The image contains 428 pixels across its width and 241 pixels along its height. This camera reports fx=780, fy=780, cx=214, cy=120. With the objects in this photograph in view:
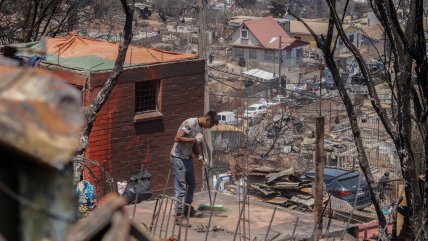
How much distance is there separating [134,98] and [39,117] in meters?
13.0

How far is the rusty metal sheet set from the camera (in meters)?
1.87

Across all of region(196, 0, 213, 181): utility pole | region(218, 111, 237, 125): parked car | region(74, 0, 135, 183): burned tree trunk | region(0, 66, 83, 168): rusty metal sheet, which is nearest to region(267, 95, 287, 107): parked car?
region(218, 111, 237, 125): parked car

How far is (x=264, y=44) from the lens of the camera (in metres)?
58.6

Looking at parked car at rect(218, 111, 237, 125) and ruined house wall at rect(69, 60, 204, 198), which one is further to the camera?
parked car at rect(218, 111, 237, 125)

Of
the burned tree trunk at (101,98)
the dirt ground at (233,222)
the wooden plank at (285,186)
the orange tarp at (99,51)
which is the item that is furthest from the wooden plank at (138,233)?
the orange tarp at (99,51)

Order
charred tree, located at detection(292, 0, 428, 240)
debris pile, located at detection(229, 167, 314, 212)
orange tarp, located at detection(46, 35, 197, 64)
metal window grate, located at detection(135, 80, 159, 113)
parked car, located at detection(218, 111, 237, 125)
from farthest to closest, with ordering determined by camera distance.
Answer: parked car, located at detection(218, 111, 237, 125) → metal window grate, located at detection(135, 80, 159, 113) → orange tarp, located at detection(46, 35, 197, 64) → debris pile, located at detection(229, 167, 314, 212) → charred tree, located at detection(292, 0, 428, 240)

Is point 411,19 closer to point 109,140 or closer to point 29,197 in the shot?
point 29,197

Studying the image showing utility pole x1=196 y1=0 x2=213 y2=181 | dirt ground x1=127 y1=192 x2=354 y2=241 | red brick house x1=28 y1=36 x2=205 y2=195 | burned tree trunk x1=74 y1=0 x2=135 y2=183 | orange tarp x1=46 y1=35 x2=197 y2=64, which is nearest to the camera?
burned tree trunk x1=74 y1=0 x2=135 y2=183

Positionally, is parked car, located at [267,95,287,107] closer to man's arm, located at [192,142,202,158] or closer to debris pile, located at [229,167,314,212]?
debris pile, located at [229,167,314,212]

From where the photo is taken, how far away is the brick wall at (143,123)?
14328 mm

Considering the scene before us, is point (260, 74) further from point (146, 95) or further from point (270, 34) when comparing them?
point (146, 95)

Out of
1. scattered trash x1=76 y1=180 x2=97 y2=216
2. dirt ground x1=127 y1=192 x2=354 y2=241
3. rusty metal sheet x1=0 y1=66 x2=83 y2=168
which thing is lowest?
dirt ground x1=127 y1=192 x2=354 y2=241

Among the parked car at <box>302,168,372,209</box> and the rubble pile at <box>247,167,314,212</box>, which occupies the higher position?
the rubble pile at <box>247,167,314,212</box>

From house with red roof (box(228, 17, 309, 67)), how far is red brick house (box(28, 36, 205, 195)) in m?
41.1
